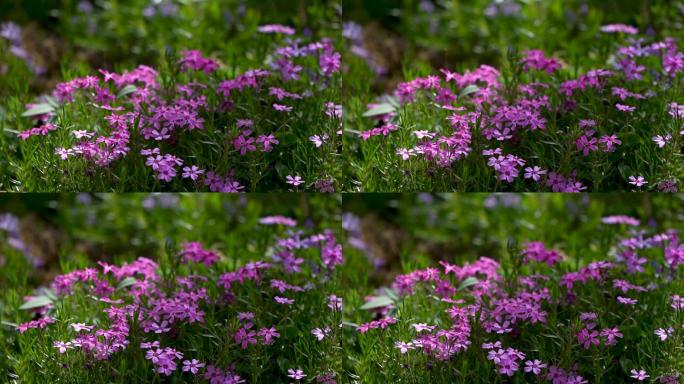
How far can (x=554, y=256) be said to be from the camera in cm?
475

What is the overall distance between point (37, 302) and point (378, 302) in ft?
5.98

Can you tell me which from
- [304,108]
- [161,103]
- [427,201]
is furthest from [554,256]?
[161,103]

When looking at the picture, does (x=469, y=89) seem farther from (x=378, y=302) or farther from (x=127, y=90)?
(x=127, y=90)

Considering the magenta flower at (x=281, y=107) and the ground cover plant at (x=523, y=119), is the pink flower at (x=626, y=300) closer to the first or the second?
the ground cover plant at (x=523, y=119)

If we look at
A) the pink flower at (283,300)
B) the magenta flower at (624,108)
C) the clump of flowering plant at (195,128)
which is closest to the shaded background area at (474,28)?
the clump of flowering plant at (195,128)

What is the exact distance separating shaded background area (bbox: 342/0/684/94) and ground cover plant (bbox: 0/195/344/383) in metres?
1.00

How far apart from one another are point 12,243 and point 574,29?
3788 mm

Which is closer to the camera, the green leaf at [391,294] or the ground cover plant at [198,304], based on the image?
the ground cover plant at [198,304]

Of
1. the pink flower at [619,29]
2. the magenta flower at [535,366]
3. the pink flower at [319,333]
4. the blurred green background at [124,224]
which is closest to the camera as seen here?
the magenta flower at [535,366]

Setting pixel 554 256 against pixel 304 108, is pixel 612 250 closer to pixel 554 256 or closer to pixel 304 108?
pixel 554 256

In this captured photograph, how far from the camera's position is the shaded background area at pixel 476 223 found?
201 inches

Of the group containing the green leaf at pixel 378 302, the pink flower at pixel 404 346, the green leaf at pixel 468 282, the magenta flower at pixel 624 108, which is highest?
the magenta flower at pixel 624 108

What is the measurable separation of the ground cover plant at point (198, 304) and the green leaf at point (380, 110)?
21.2 inches

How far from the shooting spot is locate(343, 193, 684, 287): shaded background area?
16.7ft
